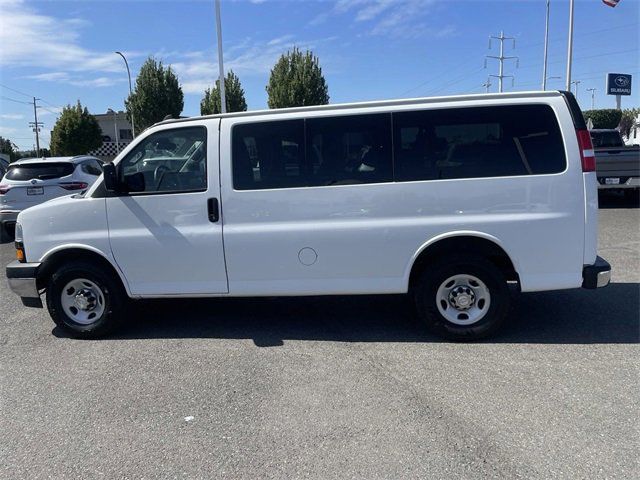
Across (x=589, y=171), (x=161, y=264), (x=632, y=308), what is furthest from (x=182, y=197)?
(x=632, y=308)

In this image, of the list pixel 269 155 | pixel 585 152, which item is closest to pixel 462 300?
pixel 585 152

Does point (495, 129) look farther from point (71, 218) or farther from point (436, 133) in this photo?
point (71, 218)

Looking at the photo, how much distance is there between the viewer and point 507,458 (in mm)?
3088

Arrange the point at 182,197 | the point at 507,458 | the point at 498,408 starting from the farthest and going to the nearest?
the point at 182,197 < the point at 498,408 < the point at 507,458

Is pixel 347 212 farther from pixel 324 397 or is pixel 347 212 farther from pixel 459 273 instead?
pixel 324 397

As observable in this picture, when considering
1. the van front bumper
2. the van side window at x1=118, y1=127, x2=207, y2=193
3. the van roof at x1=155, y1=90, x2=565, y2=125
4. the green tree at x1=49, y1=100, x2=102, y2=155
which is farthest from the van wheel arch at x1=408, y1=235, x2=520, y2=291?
the green tree at x1=49, y1=100, x2=102, y2=155

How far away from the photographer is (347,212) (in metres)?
4.80

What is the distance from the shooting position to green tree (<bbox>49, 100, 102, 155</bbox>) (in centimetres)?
4256

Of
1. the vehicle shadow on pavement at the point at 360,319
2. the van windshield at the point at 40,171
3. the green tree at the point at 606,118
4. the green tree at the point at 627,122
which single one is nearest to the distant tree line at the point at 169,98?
the van windshield at the point at 40,171

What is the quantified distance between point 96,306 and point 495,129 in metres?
4.23

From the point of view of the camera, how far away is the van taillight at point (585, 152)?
458 cm

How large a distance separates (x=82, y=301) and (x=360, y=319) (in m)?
2.87

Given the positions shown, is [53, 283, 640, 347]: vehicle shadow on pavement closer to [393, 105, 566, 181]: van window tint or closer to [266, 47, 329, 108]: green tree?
[393, 105, 566, 181]: van window tint

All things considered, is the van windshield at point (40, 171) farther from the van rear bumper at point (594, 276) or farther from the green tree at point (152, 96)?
the green tree at point (152, 96)
